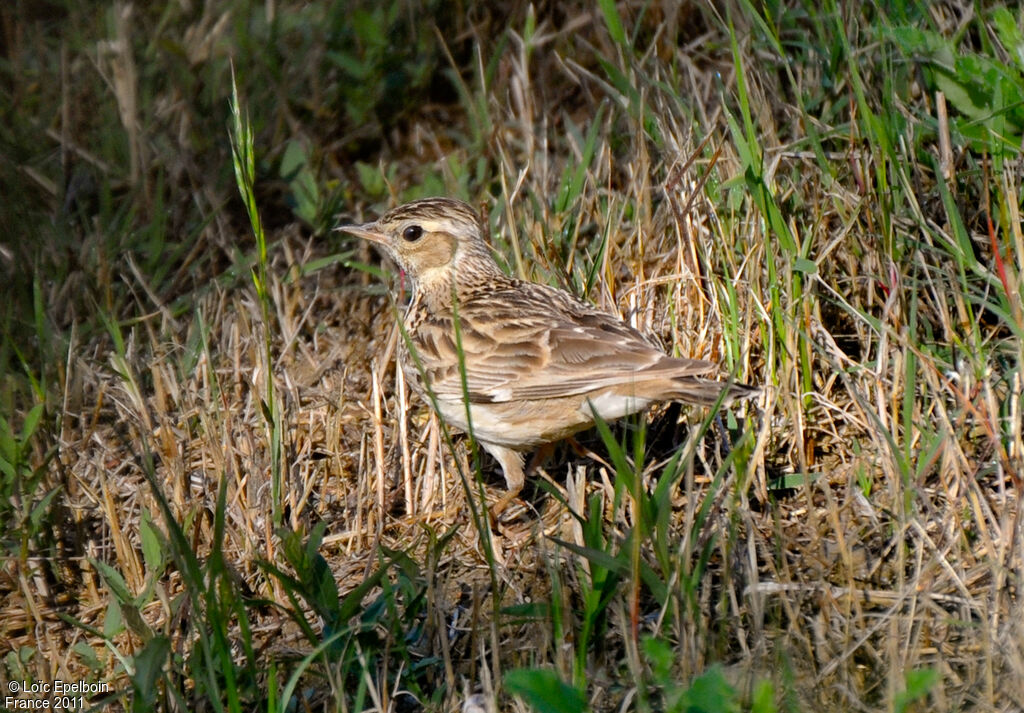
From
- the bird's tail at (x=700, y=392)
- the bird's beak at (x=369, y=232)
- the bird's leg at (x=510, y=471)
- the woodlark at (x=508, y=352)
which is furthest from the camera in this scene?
the bird's beak at (x=369, y=232)

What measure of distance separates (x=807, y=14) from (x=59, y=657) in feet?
13.5

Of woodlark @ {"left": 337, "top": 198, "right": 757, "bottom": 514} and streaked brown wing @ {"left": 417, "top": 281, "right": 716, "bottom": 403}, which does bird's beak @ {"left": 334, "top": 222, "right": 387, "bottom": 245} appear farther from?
streaked brown wing @ {"left": 417, "top": 281, "right": 716, "bottom": 403}

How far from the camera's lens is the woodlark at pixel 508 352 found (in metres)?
4.82

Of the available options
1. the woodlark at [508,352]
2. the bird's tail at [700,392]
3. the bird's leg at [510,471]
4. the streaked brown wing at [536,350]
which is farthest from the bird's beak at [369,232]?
the bird's tail at [700,392]

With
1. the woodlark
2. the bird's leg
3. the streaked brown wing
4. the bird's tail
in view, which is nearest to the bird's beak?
the woodlark

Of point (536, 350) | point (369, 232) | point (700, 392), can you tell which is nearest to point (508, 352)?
point (536, 350)

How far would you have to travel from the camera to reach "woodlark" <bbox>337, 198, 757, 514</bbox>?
482 cm

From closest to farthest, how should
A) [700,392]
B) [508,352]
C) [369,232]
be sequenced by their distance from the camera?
[700,392] → [508,352] → [369,232]

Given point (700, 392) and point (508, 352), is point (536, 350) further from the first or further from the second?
point (700, 392)

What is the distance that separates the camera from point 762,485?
4988 mm

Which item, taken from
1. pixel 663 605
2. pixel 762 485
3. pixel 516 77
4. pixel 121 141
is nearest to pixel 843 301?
pixel 762 485

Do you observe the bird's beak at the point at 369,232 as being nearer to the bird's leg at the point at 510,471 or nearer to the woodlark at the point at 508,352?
the woodlark at the point at 508,352

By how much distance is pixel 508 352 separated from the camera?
5273mm

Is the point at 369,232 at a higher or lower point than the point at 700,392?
higher
